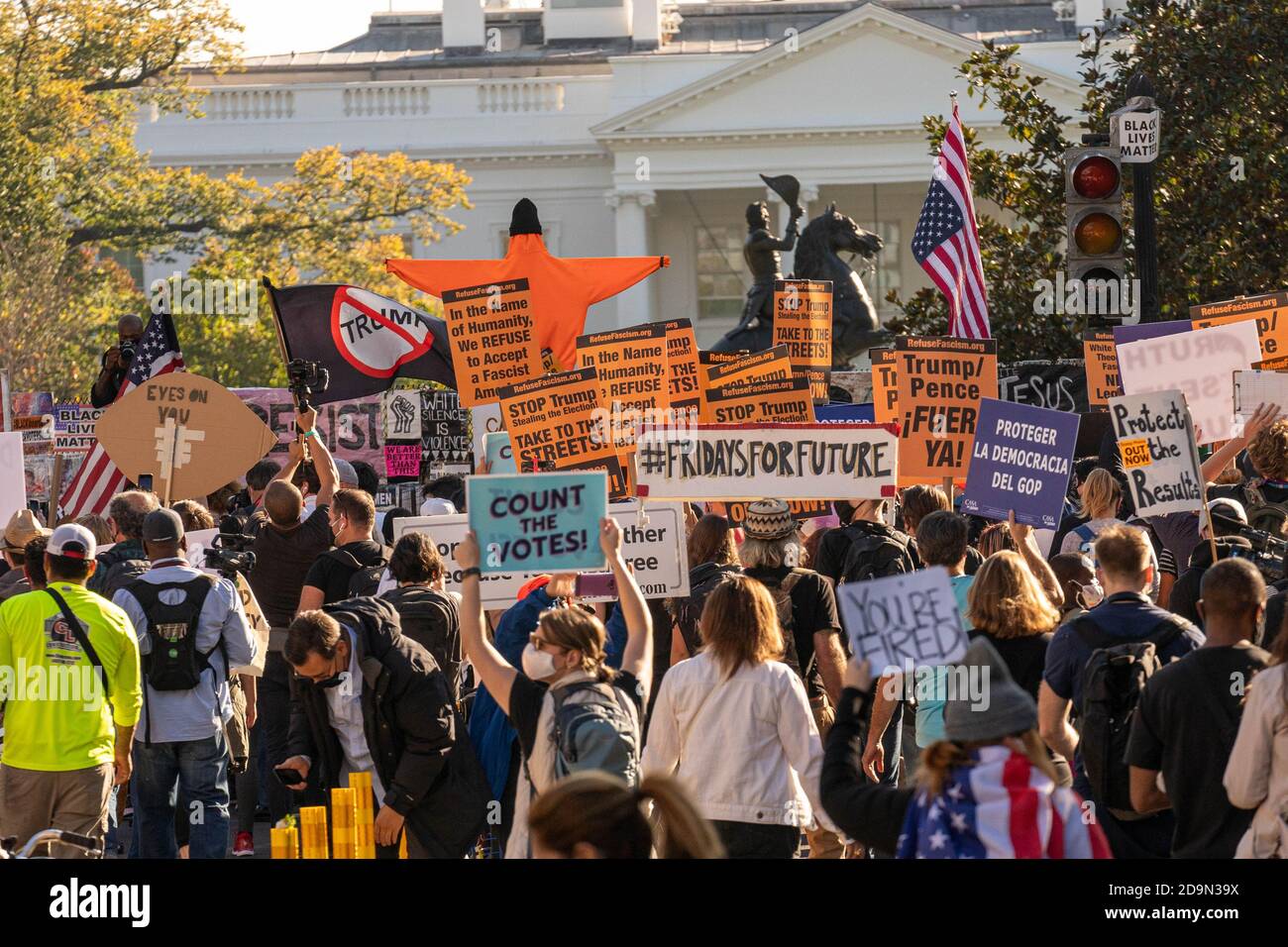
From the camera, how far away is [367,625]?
6219mm

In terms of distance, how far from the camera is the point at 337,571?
7883 millimetres

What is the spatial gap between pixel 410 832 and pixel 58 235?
25.7 m

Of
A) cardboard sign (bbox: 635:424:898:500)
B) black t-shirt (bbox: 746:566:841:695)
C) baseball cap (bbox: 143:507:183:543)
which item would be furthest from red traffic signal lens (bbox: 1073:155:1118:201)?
baseball cap (bbox: 143:507:183:543)

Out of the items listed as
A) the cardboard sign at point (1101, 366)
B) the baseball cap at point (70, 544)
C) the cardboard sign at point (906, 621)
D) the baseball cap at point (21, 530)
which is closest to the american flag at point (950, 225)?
the cardboard sign at point (1101, 366)

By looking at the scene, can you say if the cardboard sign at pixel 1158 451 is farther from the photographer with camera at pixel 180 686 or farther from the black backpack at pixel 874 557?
the photographer with camera at pixel 180 686

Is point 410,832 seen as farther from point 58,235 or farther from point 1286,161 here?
point 58,235

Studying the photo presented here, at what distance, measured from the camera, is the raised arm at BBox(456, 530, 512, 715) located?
5.56 meters

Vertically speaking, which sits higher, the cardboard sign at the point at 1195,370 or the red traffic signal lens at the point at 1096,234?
the red traffic signal lens at the point at 1096,234

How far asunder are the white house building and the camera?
128 ft

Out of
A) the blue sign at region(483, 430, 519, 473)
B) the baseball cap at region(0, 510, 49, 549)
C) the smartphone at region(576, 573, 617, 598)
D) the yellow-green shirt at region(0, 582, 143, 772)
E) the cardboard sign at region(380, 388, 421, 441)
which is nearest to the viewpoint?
the yellow-green shirt at region(0, 582, 143, 772)

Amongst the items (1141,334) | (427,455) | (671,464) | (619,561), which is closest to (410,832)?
(619,561)

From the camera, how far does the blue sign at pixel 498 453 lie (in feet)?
31.0

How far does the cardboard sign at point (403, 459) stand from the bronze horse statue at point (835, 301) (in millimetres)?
4008

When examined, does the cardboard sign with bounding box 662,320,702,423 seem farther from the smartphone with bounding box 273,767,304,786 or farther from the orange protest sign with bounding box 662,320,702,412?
the smartphone with bounding box 273,767,304,786
